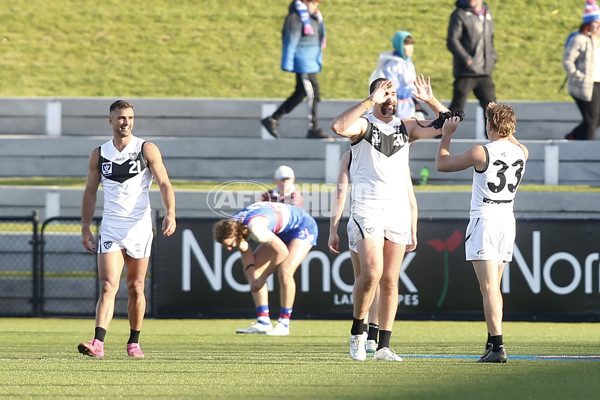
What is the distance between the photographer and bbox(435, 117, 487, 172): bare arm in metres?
8.70

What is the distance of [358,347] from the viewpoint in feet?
29.9

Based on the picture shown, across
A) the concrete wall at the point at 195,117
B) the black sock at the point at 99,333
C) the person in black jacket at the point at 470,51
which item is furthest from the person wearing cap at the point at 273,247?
the concrete wall at the point at 195,117

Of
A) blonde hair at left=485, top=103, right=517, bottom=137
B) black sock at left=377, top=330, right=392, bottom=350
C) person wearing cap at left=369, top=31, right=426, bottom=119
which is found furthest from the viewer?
person wearing cap at left=369, top=31, right=426, bottom=119

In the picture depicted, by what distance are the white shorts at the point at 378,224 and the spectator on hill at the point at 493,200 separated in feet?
1.78

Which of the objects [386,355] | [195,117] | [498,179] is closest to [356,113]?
[498,179]

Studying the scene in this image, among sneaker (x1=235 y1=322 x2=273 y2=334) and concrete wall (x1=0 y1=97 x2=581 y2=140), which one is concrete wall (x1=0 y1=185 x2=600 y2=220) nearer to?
sneaker (x1=235 y1=322 x2=273 y2=334)

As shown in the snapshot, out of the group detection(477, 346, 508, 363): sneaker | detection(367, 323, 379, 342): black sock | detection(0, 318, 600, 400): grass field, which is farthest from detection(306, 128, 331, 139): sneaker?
detection(477, 346, 508, 363): sneaker

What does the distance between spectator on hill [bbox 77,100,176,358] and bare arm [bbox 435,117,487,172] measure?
2.34 m

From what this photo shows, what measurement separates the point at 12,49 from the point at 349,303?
51.9 feet

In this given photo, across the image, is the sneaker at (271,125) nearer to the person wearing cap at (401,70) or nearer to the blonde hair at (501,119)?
the person wearing cap at (401,70)

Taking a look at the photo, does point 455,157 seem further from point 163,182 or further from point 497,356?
point 163,182

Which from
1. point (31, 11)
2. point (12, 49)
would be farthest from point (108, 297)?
point (31, 11)

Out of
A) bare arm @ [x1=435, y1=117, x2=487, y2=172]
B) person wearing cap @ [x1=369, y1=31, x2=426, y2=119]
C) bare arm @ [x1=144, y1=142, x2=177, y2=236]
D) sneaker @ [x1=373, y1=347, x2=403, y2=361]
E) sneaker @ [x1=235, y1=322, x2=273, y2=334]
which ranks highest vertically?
person wearing cap @ [x1=369, y1=31, x2=426, y2=119]

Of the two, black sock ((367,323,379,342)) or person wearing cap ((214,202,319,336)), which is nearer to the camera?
black sock ((367,323,379,342))
